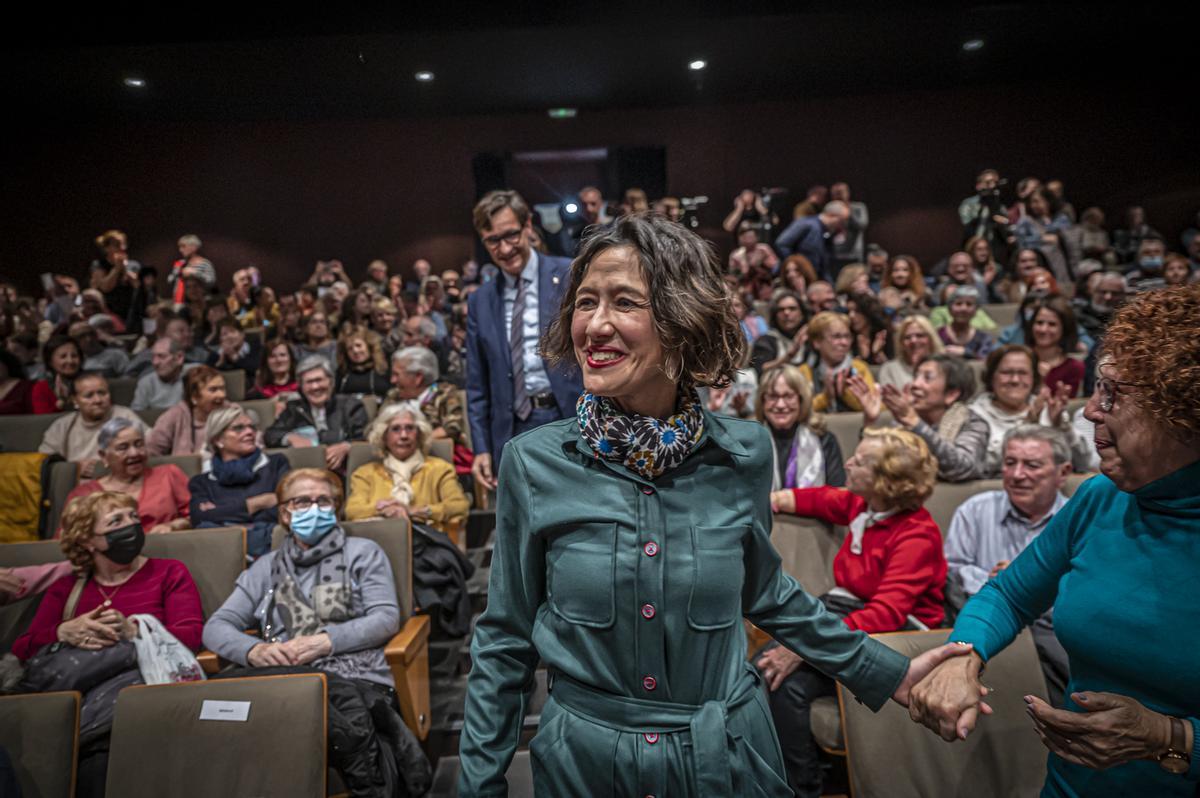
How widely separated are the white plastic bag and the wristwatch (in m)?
2.19

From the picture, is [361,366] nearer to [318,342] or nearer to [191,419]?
[318,342]

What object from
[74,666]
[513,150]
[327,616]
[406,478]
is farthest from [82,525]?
[513,150]

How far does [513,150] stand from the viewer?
892 cm

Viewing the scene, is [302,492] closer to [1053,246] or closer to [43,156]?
[1053,246]

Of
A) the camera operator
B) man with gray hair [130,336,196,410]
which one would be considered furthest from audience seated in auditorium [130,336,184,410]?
the camera operator

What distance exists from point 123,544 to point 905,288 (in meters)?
5.64

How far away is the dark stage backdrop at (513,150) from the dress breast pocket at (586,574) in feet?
27.9

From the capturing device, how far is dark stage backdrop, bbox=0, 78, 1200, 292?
8539 mm

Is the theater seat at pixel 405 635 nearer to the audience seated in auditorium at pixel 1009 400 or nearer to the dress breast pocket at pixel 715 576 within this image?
the dress breast pocket at pixel 715 576

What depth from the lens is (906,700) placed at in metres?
1.07

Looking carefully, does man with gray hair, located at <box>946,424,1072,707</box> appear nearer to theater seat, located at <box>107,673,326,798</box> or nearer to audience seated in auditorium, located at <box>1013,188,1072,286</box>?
theater seat, located at <box>107,673,326,798</box>

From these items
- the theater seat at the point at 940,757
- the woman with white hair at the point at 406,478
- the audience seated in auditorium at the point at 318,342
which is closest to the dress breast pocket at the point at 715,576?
the theater seat at the point at 940,757

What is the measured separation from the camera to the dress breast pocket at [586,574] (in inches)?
34.2

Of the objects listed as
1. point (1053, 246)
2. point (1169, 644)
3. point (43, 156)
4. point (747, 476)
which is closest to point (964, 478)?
point (1169, 644)
